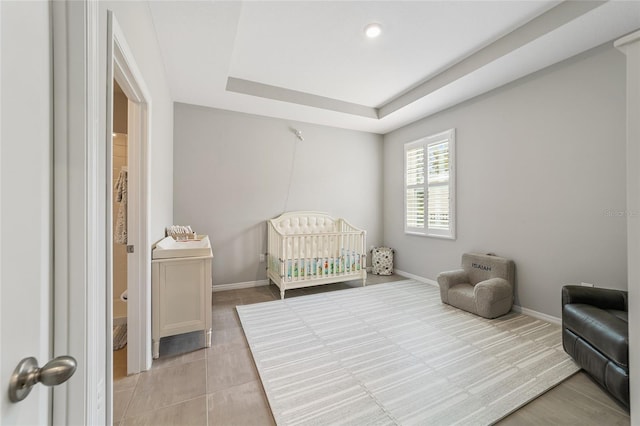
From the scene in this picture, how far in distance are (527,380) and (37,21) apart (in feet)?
9.10

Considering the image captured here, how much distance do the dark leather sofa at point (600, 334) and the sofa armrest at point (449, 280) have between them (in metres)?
1.08

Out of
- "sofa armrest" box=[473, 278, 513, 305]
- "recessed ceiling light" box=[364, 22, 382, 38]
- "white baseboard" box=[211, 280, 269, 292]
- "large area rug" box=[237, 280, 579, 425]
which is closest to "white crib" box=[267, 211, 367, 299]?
"white baseboard" box=[211, 280, 269, 292]

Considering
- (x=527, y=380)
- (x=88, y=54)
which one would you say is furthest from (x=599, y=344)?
(x=88, y=54)

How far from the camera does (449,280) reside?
306 cm

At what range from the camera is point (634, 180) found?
1088 mm

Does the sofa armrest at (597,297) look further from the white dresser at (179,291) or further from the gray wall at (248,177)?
the gray wall at (248,177)

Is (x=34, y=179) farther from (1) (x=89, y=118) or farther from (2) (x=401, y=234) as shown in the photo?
(2) (x=401, y=234)

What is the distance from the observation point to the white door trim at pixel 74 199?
0.66m

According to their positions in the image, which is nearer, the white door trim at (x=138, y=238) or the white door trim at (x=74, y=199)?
the white door trim at (x=74, y=199)

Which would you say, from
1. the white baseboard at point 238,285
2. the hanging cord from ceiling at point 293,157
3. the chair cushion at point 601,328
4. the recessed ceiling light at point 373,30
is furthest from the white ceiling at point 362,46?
the white baseboard at point 238,285

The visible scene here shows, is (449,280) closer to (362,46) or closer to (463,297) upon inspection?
(463,297)

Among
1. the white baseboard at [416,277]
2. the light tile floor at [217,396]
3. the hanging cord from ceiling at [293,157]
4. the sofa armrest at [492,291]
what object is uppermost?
the hanging cord from ceiling at [293,157]

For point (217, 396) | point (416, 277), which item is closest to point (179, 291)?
point (217, 396)

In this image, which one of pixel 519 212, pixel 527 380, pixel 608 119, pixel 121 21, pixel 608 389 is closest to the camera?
pixel 121 21
